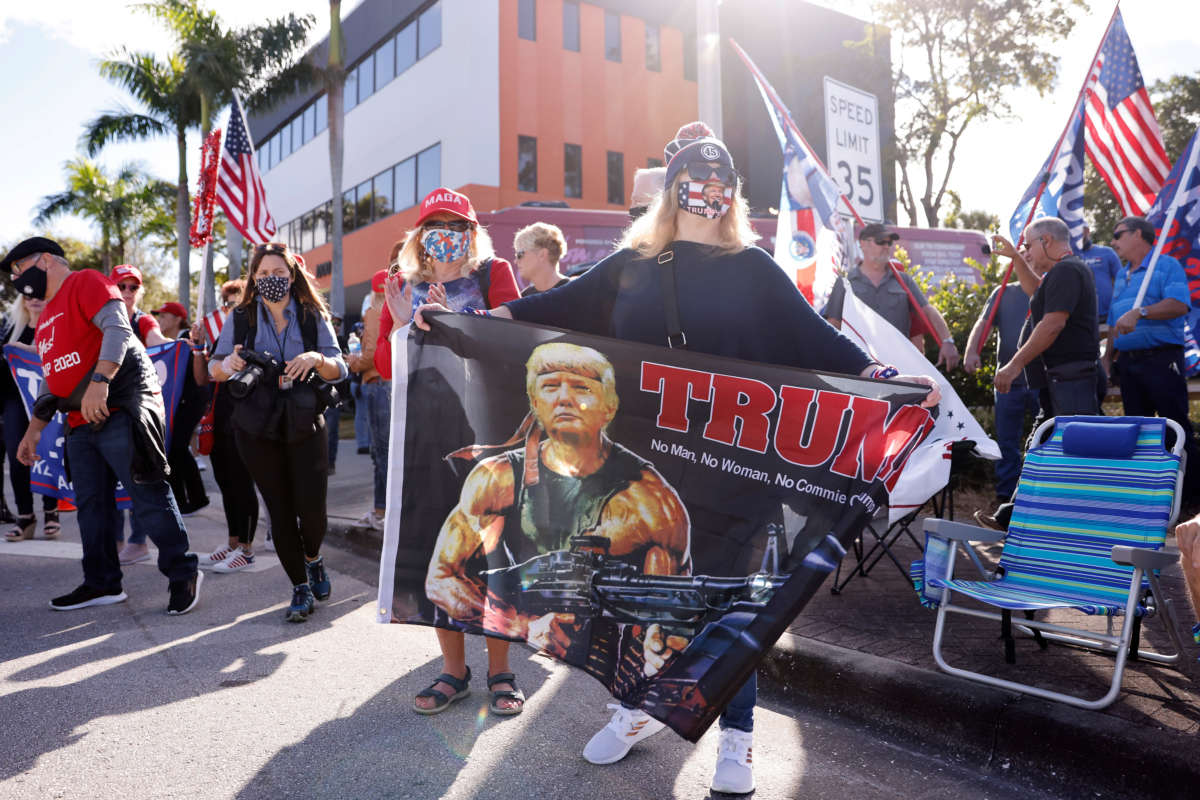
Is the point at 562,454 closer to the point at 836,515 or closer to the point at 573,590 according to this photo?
the point at 573,590

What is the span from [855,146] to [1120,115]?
367 cm

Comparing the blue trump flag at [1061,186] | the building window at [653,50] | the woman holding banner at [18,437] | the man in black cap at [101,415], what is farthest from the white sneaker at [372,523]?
the building window at [653,50]

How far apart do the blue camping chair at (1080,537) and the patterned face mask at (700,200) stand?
1.80m

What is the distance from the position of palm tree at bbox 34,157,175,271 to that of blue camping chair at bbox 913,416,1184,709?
4230 centimetres

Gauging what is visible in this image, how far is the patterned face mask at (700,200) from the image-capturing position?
2908 millimetres

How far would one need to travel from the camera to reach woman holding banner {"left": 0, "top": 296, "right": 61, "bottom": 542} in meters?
7.20

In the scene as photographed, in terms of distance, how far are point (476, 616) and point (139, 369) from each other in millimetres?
3211

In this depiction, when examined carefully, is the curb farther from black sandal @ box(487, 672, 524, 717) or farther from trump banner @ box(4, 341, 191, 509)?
trump banner @ box(4, 341, 191, 509)

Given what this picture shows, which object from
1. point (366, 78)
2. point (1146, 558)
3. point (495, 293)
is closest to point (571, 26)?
point (366, 78)

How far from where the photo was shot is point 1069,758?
115 inches

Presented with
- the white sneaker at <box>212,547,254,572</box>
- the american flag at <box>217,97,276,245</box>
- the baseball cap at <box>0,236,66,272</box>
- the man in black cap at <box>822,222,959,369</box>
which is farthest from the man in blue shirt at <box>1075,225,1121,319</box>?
the american flag at <box>217,97,276,245</box>

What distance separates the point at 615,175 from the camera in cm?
2600

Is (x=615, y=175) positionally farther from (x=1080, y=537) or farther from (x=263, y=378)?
(x=1080, y=537)

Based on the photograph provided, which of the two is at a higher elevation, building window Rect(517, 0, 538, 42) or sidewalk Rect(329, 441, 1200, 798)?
building window Rect(517, 0, 538, 42)
